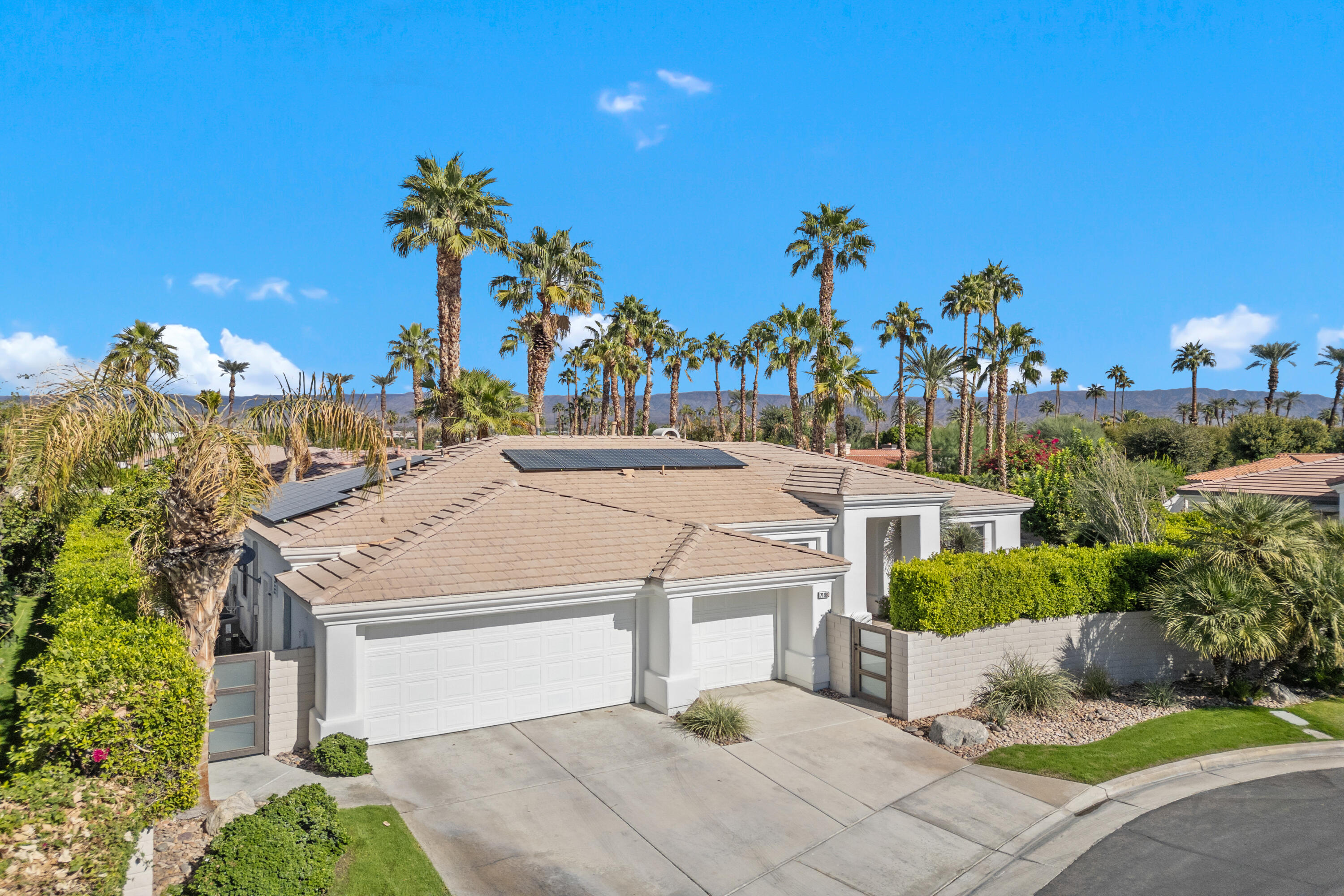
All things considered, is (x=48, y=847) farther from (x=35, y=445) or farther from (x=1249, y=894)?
(x=1249, y=894)

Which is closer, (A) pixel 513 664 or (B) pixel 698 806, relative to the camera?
(B) pixel 698 806

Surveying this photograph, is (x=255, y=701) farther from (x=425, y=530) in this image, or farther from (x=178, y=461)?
(x=178, y=461)

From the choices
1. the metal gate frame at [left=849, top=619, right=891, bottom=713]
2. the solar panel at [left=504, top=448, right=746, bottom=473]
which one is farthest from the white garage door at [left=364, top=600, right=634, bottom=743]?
the solar panel at [left=504, top=448, right=746, bottom=473]

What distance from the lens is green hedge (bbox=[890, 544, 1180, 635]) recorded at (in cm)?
1492

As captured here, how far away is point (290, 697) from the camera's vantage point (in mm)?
12398

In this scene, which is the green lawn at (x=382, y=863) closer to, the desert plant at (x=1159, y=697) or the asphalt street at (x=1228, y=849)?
the asphalt street at (x=1228, y=849)

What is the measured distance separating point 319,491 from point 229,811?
10246 mm

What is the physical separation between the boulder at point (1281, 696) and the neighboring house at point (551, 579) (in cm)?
743

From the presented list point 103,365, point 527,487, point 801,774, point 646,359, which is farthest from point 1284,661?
point 646,359

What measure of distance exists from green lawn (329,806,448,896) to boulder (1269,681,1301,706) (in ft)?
56.2

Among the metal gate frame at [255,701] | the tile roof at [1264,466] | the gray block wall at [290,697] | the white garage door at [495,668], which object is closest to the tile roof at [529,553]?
the white garage door at [495,668]

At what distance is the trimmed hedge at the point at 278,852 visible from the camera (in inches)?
288

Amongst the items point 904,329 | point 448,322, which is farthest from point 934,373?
point 448,322

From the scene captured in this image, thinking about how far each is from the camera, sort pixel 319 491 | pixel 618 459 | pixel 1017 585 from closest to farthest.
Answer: pixel 1017 585, pixel 319 491, pixel 618 459
